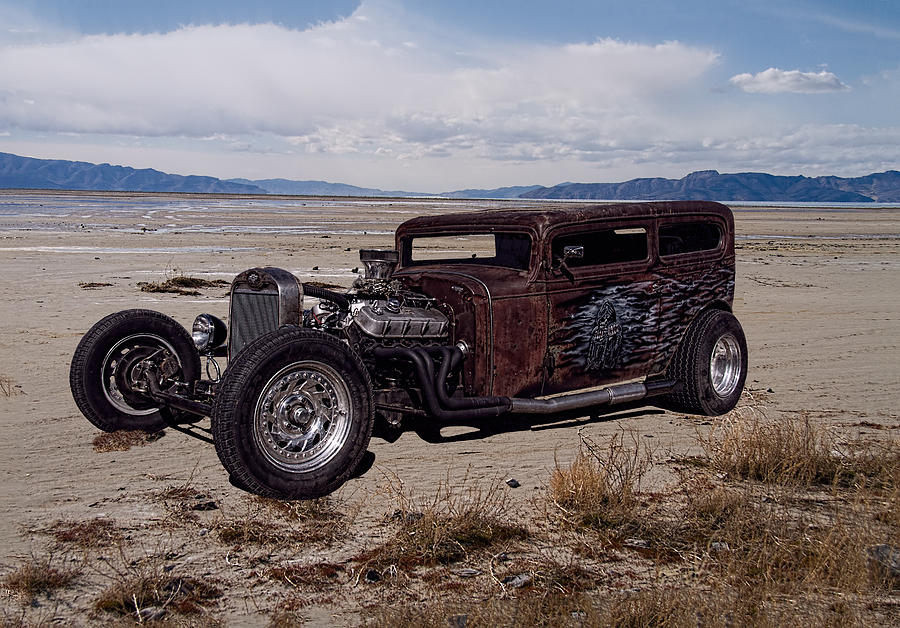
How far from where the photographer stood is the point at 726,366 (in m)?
7.76

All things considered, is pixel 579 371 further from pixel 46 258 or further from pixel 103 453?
pixel 46 258

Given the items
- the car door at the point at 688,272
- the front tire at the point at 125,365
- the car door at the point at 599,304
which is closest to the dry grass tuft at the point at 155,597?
the front tire at the point at 125,365

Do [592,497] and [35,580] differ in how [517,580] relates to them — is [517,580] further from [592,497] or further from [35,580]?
[35,580]

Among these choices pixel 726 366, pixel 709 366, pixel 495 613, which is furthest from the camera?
pixel 726 366

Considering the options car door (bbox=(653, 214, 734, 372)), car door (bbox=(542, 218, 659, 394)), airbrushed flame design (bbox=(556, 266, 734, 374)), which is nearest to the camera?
car door (bbox=(542, 218, 659, 394))

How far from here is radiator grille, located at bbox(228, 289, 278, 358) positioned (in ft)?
19.2

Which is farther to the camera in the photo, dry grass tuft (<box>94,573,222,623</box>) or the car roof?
the car roof

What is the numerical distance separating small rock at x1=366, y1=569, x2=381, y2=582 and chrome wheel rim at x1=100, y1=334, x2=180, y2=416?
10.6 ft

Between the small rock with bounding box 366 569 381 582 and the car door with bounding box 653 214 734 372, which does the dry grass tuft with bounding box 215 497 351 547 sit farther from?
the car door with bounding box 653 214 734 372

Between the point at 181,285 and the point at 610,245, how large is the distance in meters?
11.2

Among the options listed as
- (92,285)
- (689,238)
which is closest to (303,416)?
(689,238)

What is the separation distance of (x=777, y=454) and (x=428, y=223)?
11.9 feet

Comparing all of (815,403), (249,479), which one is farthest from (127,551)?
(815,403)

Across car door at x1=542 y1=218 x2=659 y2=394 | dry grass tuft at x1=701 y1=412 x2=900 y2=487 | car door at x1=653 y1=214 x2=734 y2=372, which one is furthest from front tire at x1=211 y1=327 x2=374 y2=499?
car door at x1=653 y1=214 x2=734 y2=372
